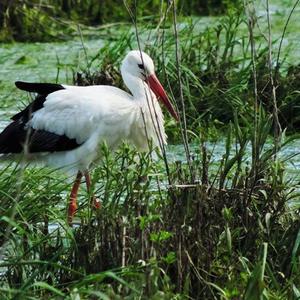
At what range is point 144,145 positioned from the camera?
7.01 metres

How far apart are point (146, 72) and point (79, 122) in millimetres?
483

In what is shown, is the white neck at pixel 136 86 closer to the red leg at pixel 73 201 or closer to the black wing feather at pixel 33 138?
the black wing feather at pixel 33 138

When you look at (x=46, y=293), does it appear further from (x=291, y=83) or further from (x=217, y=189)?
(x=291, y=83)

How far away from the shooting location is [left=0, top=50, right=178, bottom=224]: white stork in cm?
681

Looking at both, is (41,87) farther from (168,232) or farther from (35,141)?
(168,232)

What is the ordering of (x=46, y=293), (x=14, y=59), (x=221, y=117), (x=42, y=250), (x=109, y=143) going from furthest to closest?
(x=14, y=59), (x=221, y=117), (x=109, y=143), (x=42, y=250), (x=46, y=293)

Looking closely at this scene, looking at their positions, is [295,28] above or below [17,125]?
below

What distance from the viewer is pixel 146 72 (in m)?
6.96

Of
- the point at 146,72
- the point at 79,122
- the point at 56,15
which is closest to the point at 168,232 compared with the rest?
the point at 79,122

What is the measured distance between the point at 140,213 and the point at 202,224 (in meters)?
0.27

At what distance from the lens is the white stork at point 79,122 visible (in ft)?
22.4

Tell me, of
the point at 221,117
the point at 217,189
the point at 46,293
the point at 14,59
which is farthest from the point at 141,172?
the point at 14,59

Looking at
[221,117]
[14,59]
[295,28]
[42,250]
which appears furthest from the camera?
[295,28]

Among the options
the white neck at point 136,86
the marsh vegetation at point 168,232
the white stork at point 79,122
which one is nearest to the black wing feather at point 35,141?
Result: the white stork at point 79,122
